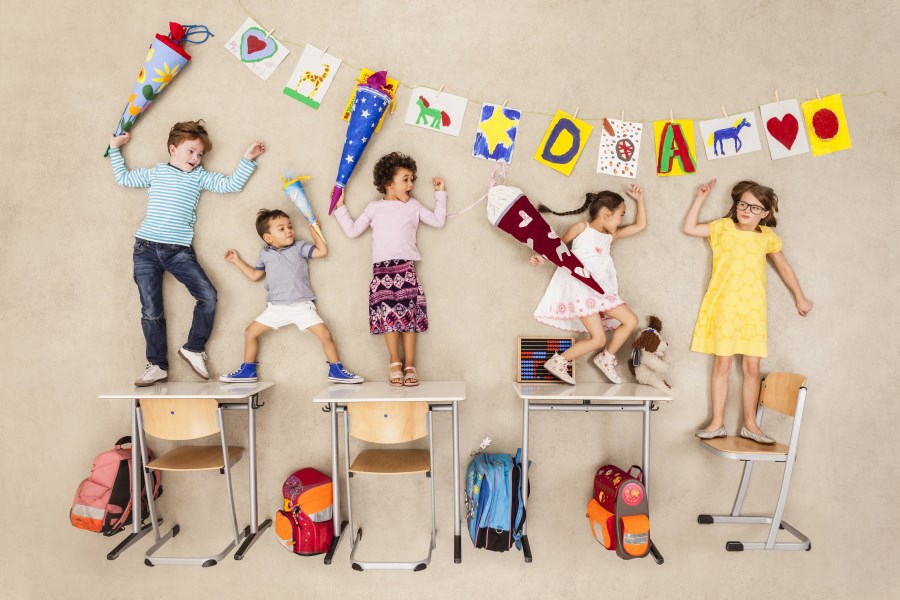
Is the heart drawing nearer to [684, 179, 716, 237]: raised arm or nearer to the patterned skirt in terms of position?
the patterned skirt

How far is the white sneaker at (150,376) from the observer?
2.54 metres

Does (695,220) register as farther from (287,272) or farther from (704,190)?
(287,272)

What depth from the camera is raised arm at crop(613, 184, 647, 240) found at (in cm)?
263

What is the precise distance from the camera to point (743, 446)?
8.19 ft

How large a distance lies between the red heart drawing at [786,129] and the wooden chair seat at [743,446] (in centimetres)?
155

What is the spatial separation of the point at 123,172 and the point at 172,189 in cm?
29

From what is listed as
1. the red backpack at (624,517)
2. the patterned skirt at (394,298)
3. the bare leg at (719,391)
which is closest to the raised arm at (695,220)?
the bare leg at (719,391)

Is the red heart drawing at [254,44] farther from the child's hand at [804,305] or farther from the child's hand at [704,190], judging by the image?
the child's hand at [804,305]

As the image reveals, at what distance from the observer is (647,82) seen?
2695 millimetres

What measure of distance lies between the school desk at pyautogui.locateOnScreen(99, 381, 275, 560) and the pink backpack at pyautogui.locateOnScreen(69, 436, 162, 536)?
0.21ft

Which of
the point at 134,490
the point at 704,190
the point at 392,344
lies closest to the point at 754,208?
the point at 704,190

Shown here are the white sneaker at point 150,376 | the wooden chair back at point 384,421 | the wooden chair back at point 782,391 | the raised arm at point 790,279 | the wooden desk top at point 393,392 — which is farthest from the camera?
the raised arm at point 790,279

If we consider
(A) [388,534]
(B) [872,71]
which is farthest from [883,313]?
(A) [388,534]

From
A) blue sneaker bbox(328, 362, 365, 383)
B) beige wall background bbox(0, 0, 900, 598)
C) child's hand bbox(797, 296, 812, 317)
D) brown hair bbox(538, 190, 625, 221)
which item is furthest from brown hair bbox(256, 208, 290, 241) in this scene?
child's hand bbox(797, 296, 812, 317)
